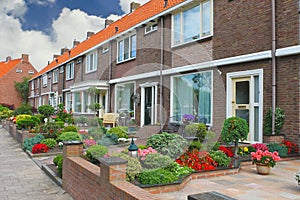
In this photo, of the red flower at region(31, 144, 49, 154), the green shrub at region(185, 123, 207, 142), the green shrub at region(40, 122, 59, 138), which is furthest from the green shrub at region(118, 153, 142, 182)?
the green shrub at region(40, 122, 59, 138)

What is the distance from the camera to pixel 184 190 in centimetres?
470

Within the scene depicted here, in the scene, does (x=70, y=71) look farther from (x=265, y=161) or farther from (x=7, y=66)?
(x=7, y=66)

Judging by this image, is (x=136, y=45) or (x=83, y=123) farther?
(x=83, y=123)

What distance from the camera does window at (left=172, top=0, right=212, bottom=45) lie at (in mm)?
10688

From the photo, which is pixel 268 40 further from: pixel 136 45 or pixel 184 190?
pixel 136 45

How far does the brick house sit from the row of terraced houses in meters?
30.3

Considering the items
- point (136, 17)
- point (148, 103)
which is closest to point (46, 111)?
point (148, 103)

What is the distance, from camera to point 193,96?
11.4 m

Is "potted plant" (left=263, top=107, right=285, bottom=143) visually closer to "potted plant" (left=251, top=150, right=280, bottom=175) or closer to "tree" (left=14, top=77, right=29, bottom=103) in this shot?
"potted plant" (left=251, top=150, right=280, bottom=175)

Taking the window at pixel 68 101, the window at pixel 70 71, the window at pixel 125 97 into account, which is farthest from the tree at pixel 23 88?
the window at pixel 125 97

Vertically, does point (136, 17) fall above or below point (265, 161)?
above

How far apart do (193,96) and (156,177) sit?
280 inches

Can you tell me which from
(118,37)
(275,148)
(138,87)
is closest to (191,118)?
(275,148)

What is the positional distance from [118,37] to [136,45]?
231cm
